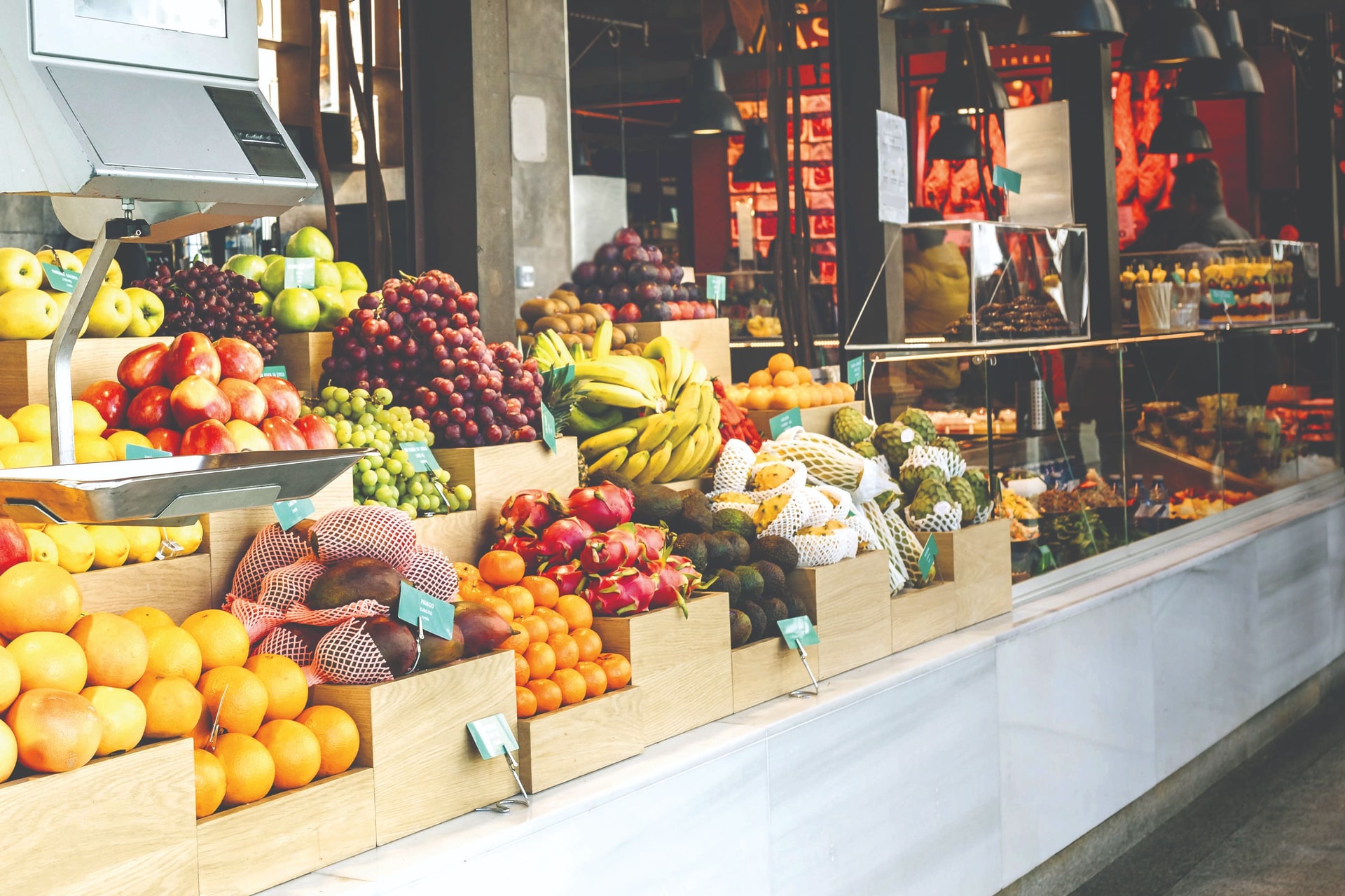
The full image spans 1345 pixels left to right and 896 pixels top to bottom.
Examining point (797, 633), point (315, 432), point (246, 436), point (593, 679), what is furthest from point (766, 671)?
point (246, 436)

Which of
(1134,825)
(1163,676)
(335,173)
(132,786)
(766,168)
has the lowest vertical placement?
(1134,825)

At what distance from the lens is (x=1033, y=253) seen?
5188mm

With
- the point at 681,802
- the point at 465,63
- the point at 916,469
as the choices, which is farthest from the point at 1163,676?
the point at 465,63

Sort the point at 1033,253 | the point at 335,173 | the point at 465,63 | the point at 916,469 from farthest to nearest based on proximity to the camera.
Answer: the point at 335,173, the point at 1033,253, the point at 465,63, the point at 916,469

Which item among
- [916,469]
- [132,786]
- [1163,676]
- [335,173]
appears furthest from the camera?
[335,173]

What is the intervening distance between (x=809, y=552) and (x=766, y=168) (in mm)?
7818

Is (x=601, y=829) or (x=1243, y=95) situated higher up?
(x=1243, y=95)

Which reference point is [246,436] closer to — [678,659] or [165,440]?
[165,440]

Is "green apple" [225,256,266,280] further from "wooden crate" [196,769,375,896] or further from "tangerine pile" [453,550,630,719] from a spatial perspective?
"wooden crate" [196,769,375,896]

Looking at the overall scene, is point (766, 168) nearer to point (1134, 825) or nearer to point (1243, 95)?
point (1243, 95)

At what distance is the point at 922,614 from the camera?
345 cm

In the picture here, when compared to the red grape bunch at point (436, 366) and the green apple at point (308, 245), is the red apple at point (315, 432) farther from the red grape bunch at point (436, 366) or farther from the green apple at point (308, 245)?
the green apple at point (308, 245)

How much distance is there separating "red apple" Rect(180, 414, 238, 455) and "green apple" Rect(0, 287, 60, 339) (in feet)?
1.29

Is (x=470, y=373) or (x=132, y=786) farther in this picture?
(x=470, y=373)
